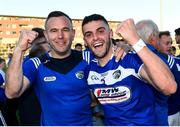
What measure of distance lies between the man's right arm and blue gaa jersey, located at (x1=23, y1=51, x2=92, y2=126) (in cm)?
12

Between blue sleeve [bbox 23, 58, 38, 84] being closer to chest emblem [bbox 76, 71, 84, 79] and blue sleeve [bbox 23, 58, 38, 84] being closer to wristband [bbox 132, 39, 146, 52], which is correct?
chest emblem [bbox 76, 71, 84, 79]

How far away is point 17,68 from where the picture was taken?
11.3 feet

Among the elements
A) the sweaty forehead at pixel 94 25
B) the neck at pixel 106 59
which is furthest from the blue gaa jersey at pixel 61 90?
the sweaty forehead at pixel 94 25

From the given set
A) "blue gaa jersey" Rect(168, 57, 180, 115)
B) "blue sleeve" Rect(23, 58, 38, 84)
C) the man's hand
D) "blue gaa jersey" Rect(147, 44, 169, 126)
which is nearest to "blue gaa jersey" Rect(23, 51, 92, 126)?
"blue sleeve" Rect(23, 58, 38, 84)

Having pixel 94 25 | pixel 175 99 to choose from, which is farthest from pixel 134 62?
pixel 175 99

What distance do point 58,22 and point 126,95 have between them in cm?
103

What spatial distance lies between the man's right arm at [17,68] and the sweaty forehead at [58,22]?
276mm

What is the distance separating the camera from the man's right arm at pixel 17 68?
343 centimetres

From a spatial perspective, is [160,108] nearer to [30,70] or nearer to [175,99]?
[175,99]

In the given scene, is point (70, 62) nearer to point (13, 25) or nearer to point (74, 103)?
point (74, 103)

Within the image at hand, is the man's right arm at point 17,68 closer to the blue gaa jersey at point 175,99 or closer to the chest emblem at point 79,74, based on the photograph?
the chest emblem at point 79,74

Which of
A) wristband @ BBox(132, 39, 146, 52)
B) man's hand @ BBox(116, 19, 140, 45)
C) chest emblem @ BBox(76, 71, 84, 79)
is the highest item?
man's hand @ BBox(116, 19, 140, 45)

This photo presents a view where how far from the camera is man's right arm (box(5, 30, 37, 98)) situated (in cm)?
343

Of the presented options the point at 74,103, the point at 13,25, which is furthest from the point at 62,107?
the point at 13,25
